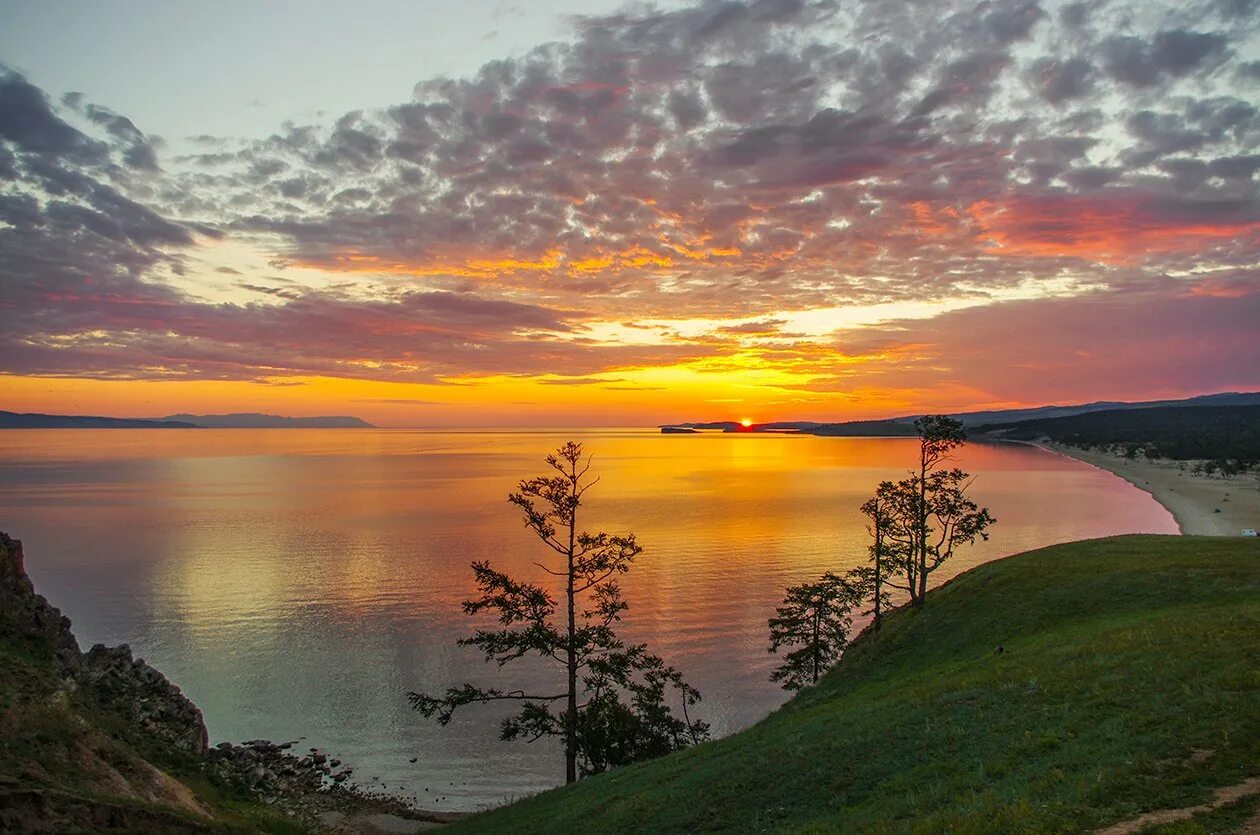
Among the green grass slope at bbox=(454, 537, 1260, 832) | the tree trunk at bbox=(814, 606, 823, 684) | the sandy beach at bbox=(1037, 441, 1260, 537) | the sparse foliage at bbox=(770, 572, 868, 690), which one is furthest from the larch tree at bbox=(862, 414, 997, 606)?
the sandy beach at bbox=(1037, 441, 1260, 537)

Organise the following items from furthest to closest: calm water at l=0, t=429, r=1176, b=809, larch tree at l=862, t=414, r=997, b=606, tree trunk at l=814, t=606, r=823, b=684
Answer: tree trunk at l=814, t=606, r=823, b=684 → larch tree at l=862, t=414, r=997, b=606 → calm water at l=0, t=429, r=1176, b=809

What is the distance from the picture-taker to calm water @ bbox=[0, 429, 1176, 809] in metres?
43.8

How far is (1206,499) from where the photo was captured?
136 meters

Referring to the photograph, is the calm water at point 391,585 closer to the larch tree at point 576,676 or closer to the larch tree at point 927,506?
the larch tree at point 576,676

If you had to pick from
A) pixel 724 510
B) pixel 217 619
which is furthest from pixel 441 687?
pixel 724 510

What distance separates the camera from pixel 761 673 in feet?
167

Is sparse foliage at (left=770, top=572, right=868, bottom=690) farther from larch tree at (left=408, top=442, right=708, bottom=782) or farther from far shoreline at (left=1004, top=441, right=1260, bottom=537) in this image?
far shoreline at (left=1004, top=441, right=1260, bottom=537)

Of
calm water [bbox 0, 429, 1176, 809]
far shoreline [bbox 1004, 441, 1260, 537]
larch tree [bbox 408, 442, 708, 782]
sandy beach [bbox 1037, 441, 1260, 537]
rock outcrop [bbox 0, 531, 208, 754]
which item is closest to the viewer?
rock outcrop [bbox 0, 531, 208, 754]

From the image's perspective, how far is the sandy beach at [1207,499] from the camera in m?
102

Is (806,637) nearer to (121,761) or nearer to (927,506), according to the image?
(927,506)

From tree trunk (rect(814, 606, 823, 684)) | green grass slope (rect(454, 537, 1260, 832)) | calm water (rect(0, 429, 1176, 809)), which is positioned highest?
green grass slope (rect(454, 537, 1260, 832))

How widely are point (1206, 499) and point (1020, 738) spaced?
156181mm

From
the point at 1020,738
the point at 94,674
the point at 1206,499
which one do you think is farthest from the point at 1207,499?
the point at 94,674

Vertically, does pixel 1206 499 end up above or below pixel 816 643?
above
